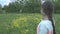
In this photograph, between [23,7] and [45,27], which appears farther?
[23,7]

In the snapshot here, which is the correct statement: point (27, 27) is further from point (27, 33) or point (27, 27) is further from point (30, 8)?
point (30, 8)

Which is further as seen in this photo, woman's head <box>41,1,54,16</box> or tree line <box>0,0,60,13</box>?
tree line <box>0,0,60,13</box>

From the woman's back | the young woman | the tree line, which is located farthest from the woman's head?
the tree line

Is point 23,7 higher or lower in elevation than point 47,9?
lower

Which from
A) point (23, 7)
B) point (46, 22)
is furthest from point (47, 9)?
point (23, 7)

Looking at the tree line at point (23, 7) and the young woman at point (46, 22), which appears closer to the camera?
the young woman at point (46, 22)

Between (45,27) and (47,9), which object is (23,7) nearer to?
(47,9)

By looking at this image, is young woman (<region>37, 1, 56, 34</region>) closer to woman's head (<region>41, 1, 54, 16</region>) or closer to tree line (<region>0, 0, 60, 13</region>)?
woman's head (<region>41, 1, 54, 16</region>)

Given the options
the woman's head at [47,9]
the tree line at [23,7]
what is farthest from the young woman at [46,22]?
the tree line at [23,7]

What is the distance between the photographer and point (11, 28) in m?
9.02


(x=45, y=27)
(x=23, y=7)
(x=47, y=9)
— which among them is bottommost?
(x=23, y=7)

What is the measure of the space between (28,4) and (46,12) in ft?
61.6

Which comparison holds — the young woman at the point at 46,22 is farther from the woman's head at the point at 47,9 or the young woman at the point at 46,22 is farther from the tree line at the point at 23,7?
the tree line at the point at 23,7

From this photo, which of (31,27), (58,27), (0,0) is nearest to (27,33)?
(31,27)
